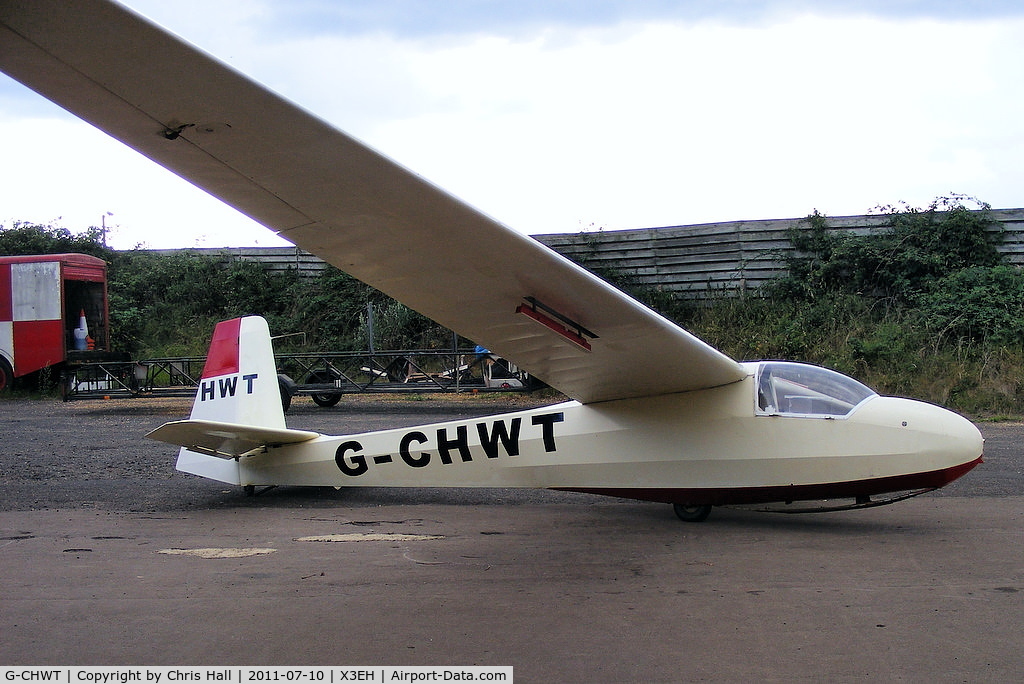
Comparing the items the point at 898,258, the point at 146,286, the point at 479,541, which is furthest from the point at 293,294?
the point at 479,541

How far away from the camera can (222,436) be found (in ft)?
27.1

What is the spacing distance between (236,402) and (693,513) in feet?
16.8

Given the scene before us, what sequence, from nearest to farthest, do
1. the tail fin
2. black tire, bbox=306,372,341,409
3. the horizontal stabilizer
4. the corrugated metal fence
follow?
the horizontal stabilizer < the tail fin < black tire, bbox=306,372,341,409 < the corrugated metal fence

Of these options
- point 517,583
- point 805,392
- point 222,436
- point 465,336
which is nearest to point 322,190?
point 465,336

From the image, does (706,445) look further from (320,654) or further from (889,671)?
(320,654)

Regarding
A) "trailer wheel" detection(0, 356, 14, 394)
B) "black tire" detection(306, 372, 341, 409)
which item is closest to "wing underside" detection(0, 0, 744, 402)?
"black tire" detection(306, 372, 341, 409)

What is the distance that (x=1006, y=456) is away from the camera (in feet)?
33.9

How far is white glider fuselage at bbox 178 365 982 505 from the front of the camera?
6637 millimetres

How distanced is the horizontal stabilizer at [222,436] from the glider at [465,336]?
3 cm

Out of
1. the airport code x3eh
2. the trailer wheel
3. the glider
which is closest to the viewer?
the glider

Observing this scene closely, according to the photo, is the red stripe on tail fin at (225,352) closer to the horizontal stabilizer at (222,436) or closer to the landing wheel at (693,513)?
the horizontal stabilizer at (222,436)

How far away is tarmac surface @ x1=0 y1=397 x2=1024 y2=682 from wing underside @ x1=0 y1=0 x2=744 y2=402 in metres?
1.74

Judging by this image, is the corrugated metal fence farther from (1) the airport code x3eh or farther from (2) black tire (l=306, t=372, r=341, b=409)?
(1) the airport code x3eh

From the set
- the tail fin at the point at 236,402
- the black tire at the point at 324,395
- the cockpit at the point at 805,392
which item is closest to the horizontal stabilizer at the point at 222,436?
the tail fin at the point at 236,402
